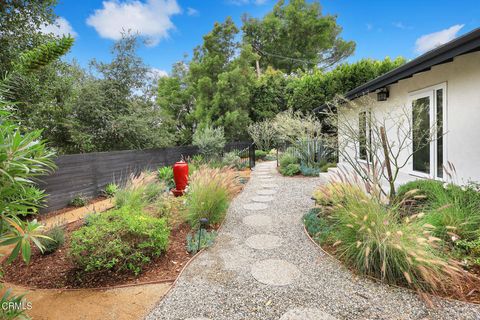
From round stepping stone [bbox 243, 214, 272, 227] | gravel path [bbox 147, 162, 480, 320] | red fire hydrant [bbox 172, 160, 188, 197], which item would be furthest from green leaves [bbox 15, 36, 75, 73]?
red fire hydrant [bbox 172, 160, 188, 197]

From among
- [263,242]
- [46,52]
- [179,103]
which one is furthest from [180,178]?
[179,103]

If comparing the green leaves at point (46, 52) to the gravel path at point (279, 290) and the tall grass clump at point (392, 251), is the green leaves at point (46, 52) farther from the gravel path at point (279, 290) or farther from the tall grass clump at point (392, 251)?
the tall grass clump at point (392, 251)

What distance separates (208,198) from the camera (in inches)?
165

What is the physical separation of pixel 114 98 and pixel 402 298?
373 inches

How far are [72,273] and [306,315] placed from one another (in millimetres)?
2507

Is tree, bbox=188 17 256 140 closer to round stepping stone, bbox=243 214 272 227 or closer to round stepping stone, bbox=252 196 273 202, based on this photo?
round stepping stone, bbox=252 196 273 202

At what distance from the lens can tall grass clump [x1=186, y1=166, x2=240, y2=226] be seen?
413 cm

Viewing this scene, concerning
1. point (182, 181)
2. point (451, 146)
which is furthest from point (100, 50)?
point (451, 146)

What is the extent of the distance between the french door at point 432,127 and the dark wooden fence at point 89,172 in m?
7.06

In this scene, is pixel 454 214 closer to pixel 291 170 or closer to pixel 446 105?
pixel 446 105

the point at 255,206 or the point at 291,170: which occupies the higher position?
the point at 291,170

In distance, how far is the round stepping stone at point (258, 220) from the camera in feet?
14.4

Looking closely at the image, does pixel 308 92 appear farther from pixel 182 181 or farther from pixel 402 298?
pixel 402 298

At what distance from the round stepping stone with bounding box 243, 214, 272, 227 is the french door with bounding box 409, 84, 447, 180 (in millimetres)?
2726
